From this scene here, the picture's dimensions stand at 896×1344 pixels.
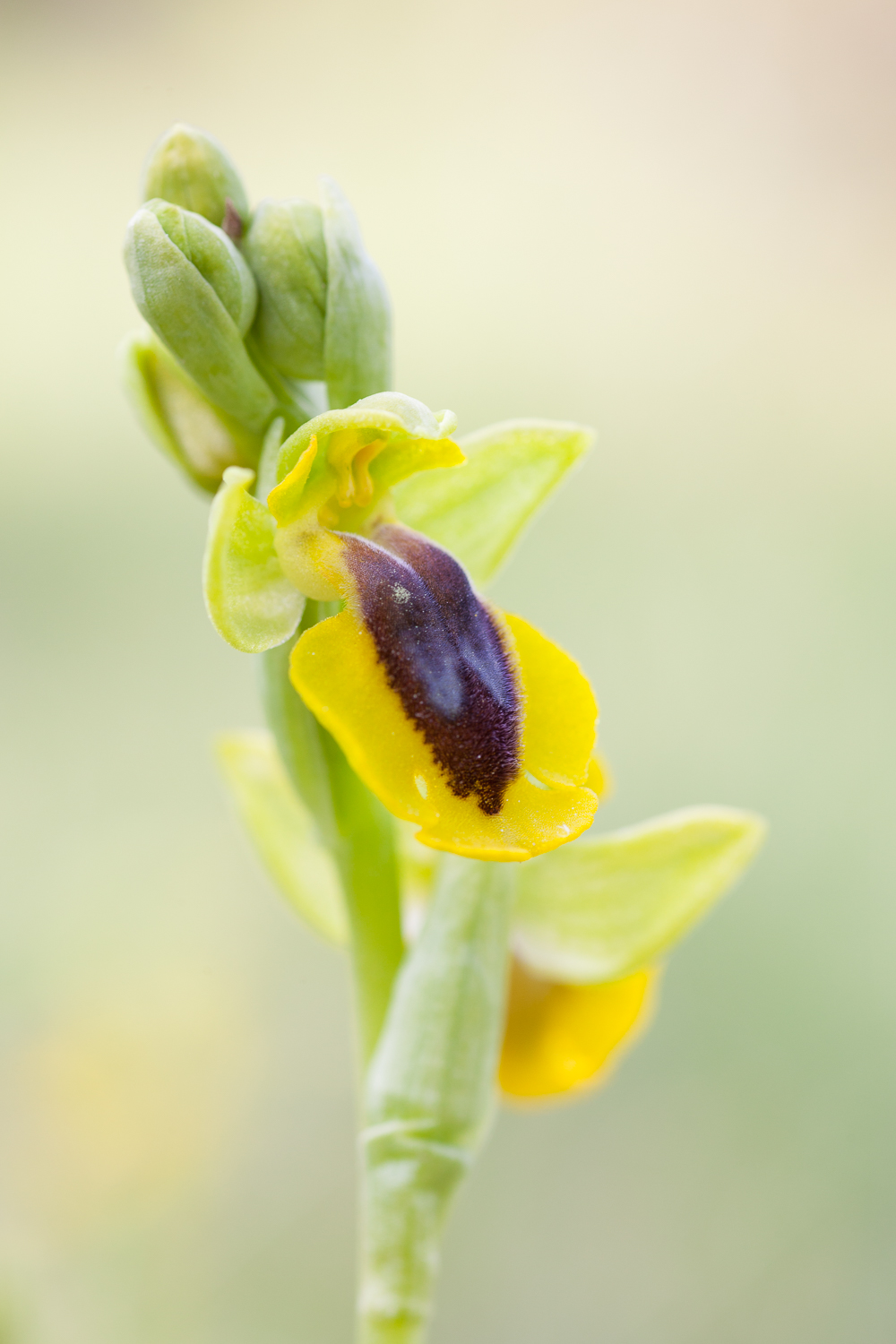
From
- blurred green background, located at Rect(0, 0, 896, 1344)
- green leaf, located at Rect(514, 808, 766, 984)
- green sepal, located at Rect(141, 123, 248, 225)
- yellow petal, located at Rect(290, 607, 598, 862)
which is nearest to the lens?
yellow petal, located at Rect(290, 607, 598, 862)

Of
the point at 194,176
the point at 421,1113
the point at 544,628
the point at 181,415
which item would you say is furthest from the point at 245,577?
the point at 544,628

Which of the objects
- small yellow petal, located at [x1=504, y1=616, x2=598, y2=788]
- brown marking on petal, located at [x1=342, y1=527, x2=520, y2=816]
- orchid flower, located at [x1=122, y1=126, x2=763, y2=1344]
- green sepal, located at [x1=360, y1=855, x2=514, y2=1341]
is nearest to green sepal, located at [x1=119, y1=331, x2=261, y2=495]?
orchid flower, located at [x1=122, y1=126, x2=763, y2=1344]

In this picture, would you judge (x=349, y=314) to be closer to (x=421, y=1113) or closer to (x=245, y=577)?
(x=245, y=577)

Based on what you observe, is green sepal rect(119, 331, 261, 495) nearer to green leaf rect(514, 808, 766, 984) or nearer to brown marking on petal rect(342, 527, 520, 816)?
brown marking on petal rect(342, 527, 520, 816)

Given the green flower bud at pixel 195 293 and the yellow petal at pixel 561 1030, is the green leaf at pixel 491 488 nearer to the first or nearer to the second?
the green flower bud at pixel 195 293

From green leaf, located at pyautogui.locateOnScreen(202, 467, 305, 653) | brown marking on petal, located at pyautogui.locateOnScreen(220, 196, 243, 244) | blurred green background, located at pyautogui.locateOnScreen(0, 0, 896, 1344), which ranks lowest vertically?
blurred green background, located at pyautogui.locateOnScreen(0, 0, 896, 1344)

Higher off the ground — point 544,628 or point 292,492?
point 292,492
